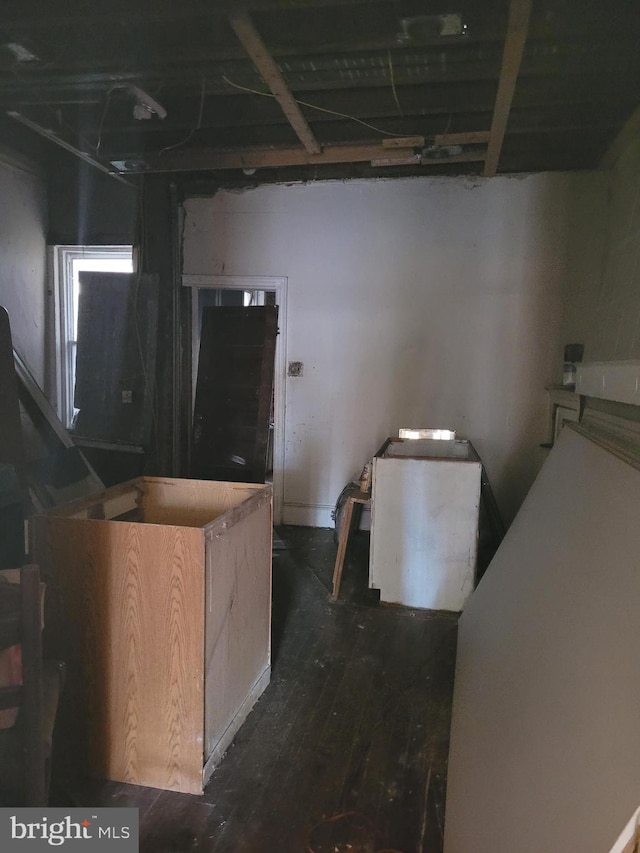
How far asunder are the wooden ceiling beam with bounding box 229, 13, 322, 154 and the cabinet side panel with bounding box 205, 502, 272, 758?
6.00 ft

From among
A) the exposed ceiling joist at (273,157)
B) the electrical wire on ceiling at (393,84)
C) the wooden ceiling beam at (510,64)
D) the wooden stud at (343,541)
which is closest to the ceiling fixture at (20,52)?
the exposed ceiling joist at (273,157)

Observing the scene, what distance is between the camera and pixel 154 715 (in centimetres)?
163

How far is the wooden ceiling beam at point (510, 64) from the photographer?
1867mm

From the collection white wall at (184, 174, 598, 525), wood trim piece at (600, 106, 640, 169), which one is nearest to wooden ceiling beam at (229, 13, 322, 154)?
white wall at (184, 174, 598, 525)

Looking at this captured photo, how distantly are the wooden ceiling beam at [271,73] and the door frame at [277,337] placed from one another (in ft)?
3.59

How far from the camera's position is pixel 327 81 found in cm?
256

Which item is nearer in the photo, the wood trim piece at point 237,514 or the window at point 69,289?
the wood trim piece at point 237,514

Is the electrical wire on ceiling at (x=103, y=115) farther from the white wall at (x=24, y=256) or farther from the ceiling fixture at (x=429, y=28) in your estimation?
the ceiling fixture at (x=429, y=28)

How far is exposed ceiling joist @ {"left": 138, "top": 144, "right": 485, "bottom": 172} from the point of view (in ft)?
11.0

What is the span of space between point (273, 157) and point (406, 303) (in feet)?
4.37

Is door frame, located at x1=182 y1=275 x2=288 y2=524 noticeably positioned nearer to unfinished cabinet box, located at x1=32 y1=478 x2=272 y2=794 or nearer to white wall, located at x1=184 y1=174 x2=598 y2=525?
white wall, located at x1=184 y1=174 x2=598 y2=525

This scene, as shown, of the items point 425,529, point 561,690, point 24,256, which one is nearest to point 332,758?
point 561,690

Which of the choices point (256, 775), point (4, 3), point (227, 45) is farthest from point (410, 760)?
point (4, 3)

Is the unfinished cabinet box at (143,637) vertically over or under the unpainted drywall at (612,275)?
under
